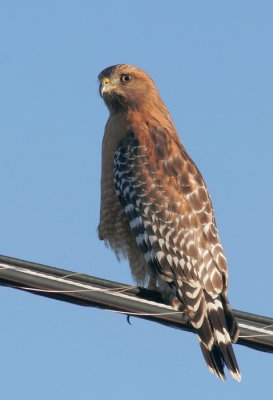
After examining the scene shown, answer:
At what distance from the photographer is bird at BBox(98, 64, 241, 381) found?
672 cm

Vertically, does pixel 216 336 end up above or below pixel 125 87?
below

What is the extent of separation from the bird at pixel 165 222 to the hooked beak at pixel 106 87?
201 millimetres

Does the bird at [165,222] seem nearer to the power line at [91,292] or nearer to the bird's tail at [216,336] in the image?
the bird's tail at [216,336]

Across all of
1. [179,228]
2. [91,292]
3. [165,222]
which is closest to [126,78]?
[165,222]

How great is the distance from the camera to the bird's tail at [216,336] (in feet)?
21.1

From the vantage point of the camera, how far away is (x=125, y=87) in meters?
8.92

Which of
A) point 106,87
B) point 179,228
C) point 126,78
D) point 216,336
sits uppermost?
point 126,78

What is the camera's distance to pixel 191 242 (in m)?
7.38

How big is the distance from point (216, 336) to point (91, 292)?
200 cm

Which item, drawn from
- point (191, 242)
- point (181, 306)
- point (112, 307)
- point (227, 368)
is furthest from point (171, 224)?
point (112, 307)

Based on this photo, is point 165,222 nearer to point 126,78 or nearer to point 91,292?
point 126,78

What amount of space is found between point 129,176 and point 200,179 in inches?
23.8

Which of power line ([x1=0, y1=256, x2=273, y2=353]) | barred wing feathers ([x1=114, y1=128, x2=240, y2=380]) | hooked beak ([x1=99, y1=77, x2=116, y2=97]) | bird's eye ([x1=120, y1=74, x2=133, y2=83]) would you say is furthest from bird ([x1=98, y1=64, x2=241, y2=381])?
power line ([x1=0, y1=256, x2=273, y2=353])

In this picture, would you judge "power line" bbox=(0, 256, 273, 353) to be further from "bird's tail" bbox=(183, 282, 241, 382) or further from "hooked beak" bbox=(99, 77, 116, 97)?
"hooked beak" bbox=(99, 77, 116, 97)
